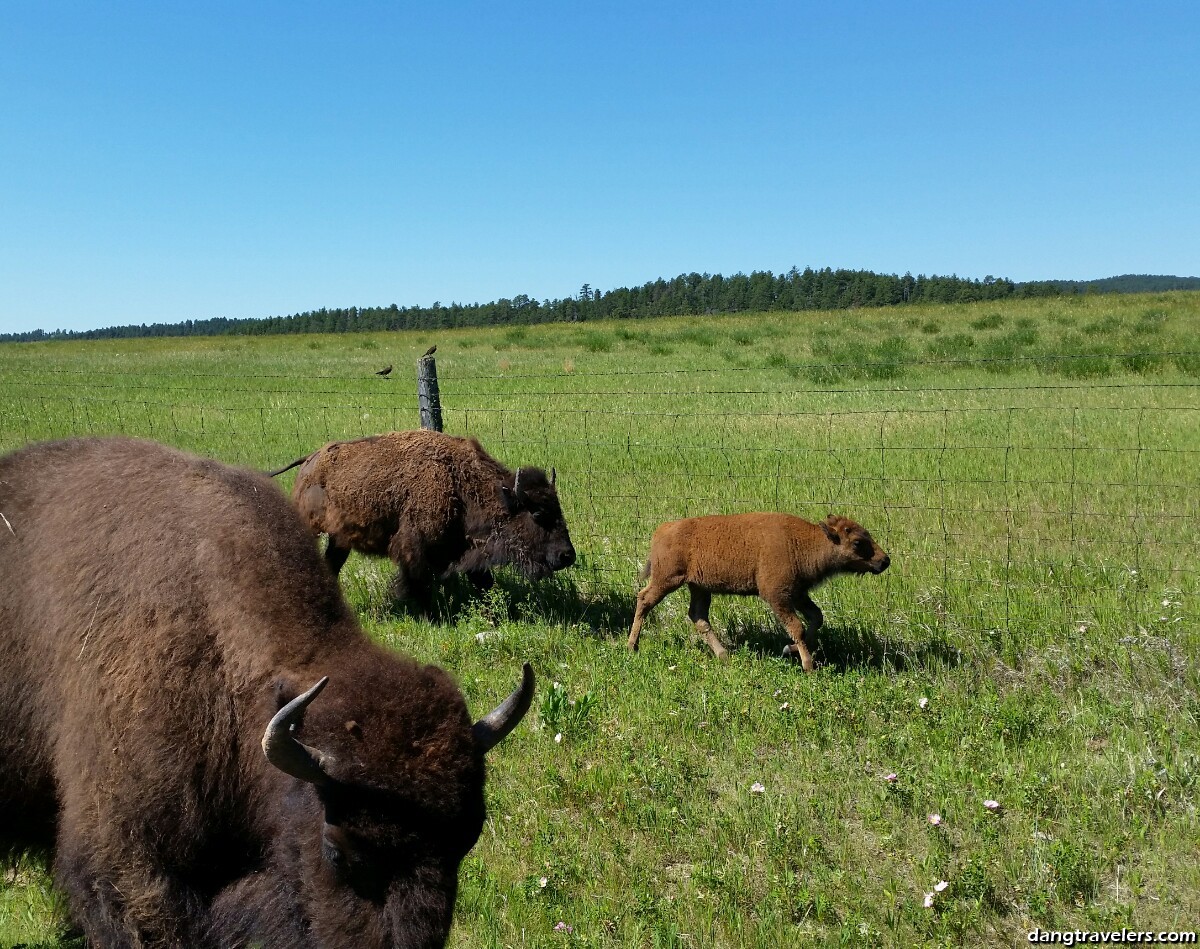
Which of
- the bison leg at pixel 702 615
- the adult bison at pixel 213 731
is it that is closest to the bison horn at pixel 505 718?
the adult bison at pixel 213 731

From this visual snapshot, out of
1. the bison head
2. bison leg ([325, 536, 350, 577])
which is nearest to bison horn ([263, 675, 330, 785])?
the bison head

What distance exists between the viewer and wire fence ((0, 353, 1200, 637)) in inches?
294

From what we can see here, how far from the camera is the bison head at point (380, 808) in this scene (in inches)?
100

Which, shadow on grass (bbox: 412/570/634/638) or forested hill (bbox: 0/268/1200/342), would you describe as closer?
shadow on grass (bbox: 412/570/634/638)

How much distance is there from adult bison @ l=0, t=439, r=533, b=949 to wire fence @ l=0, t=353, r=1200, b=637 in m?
5.11

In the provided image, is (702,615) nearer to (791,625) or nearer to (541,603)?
(791,625)

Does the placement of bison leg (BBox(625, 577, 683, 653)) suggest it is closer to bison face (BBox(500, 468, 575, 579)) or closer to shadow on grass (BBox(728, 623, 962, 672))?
shadow on grass (BBox(728, 623, 962, 672))

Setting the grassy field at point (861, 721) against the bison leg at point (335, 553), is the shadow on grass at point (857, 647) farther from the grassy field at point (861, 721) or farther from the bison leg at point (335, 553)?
the bison leg at point (335, 553)

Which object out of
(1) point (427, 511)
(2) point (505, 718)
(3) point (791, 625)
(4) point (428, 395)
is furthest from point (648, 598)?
(2) point (505, 718)

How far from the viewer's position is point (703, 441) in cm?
1411

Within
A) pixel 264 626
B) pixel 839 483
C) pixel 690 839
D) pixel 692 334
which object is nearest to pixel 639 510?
pixel 839 483

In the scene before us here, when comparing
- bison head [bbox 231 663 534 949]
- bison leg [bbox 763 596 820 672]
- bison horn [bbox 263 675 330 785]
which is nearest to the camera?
bison horn [bbox 263 675 330 785]

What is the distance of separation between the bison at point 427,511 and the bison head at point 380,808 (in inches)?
213

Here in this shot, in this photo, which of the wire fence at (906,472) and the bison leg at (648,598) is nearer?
the bison leg at (648,598)
